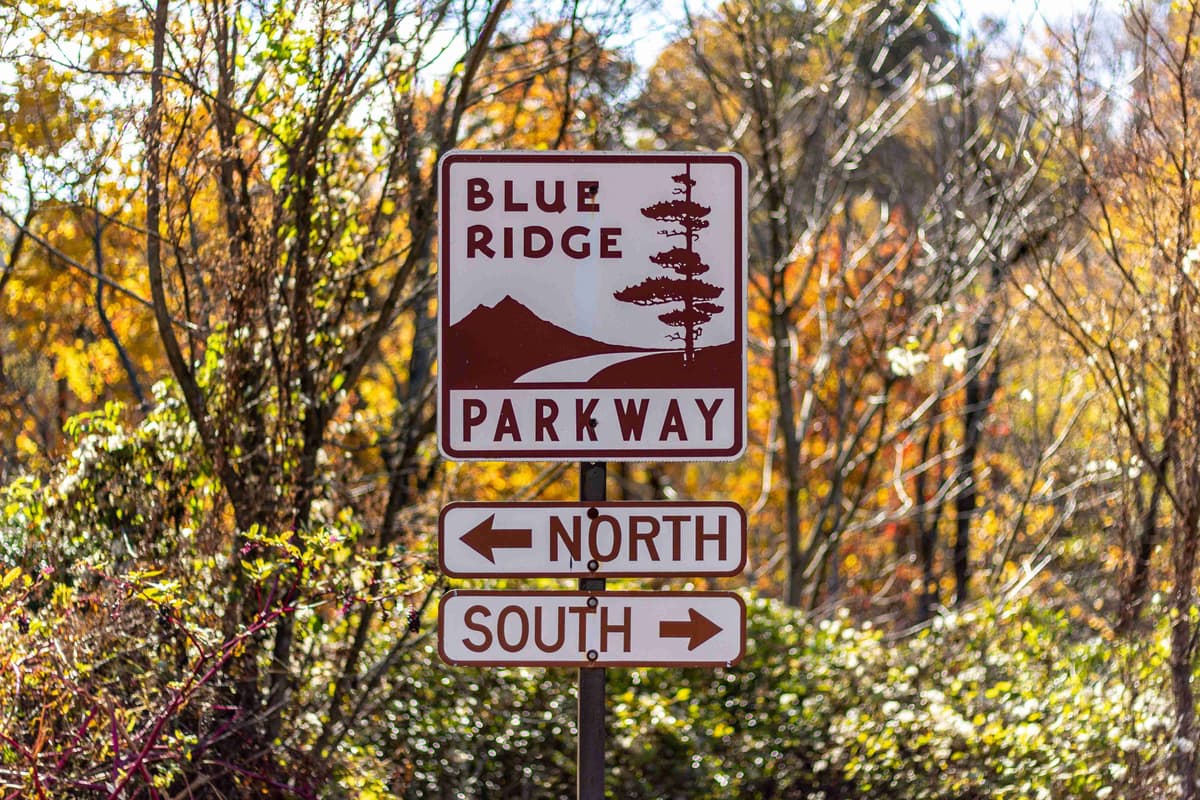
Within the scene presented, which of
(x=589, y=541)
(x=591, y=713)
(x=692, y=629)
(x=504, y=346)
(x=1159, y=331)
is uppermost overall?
(x=1159, y=331)

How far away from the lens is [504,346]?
3.17 metres

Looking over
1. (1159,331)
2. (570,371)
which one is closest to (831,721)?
(1159,331)

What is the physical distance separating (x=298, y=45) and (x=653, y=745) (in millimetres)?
3810

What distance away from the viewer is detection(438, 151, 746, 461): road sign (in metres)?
3.17

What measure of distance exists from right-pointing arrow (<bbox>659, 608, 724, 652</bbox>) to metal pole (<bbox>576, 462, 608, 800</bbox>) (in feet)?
0.64

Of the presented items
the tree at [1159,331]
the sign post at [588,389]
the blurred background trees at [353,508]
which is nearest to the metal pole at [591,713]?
the sign post at [588,389]

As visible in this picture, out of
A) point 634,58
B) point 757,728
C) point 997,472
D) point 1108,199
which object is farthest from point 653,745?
point 997,472

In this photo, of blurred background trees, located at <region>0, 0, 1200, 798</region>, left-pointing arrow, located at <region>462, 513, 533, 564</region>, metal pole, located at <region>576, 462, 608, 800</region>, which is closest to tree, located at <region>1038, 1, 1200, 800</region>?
blurred background trees, located at <region>0, 0, 1200, 798</region>

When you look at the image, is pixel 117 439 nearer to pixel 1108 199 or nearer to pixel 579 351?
pixel 579 351

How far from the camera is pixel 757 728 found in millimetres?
6922

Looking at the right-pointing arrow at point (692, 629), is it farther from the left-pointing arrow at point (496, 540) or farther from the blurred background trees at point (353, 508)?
the blurred background trees at point (353, 508)

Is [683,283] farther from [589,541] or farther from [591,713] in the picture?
[591,713]

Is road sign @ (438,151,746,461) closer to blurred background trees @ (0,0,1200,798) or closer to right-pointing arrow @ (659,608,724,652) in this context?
right-pointing arrow @ (659,608,724,652)

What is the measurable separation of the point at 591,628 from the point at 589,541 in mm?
212
